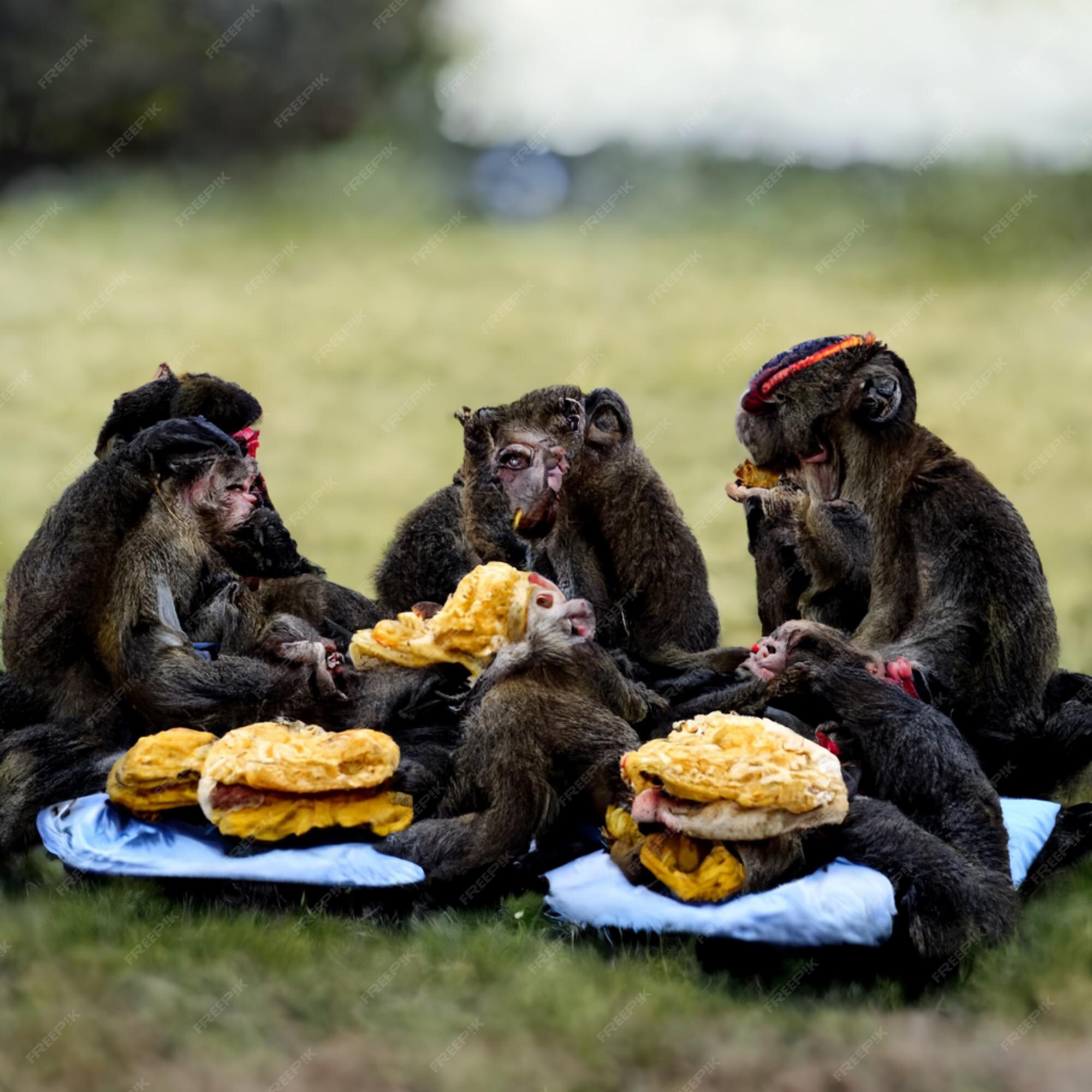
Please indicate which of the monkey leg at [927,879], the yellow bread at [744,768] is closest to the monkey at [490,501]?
the yellow bread at [744,768]

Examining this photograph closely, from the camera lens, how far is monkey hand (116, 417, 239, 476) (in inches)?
251

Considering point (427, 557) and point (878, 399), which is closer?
point (878, 399)

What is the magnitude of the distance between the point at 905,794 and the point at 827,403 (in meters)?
2.23

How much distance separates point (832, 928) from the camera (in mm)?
4984

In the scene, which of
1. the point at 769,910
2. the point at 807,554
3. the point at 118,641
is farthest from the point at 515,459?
the point at 769,910

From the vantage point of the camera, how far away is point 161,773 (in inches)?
230

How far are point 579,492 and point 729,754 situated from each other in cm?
231

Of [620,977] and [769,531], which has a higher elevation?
[769,531]

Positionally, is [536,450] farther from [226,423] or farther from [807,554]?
[226,423]

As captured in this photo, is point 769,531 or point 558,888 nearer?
point 558,888

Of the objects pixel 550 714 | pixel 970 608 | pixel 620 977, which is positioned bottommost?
pixel 620 977

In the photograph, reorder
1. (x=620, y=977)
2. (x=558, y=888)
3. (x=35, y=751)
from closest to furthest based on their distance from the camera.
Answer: (x=620, y=977)
(x=558, y=888)
(x=35, y=751)

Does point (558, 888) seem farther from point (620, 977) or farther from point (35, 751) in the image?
point (35, 751)

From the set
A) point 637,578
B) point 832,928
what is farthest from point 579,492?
point 832,928
